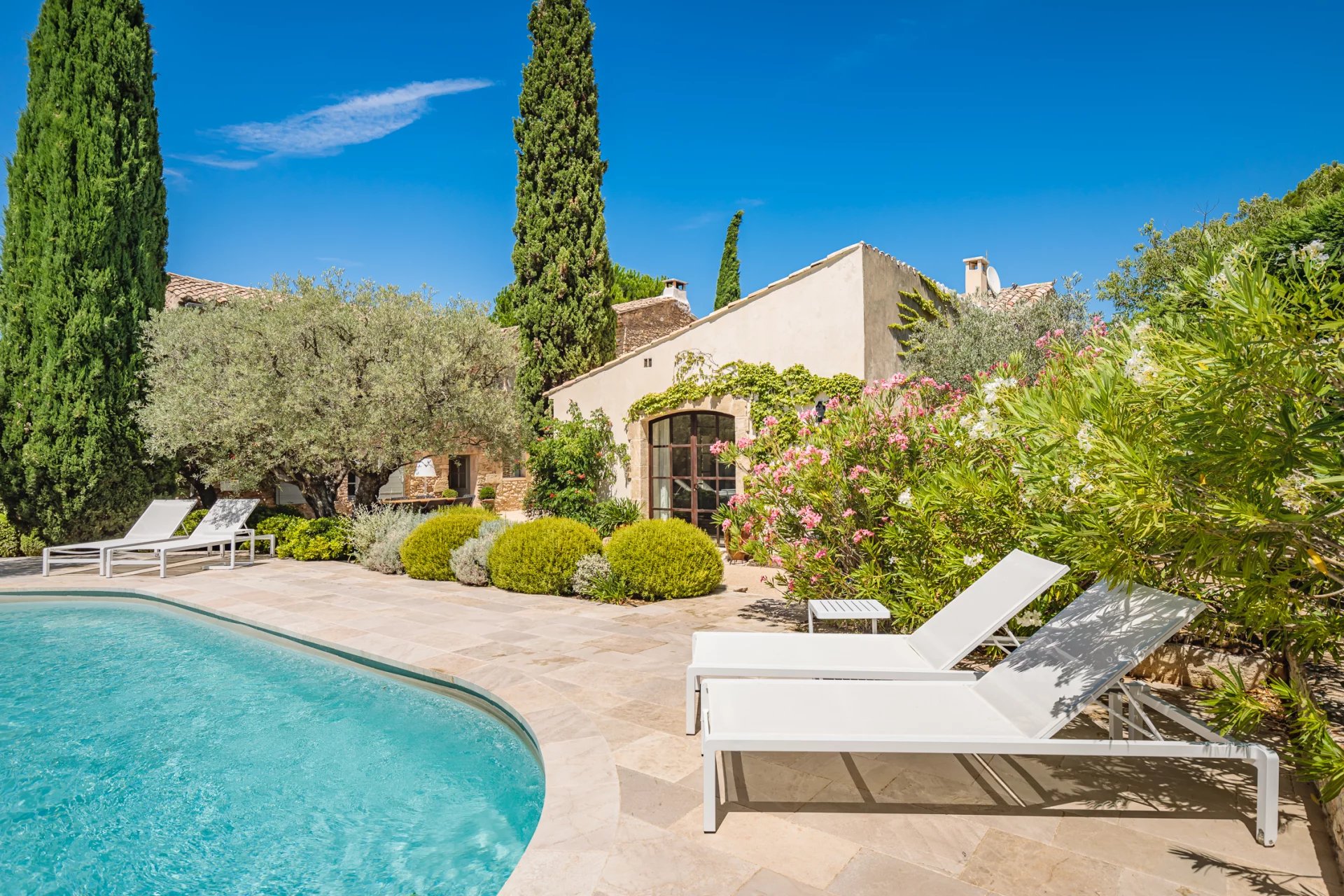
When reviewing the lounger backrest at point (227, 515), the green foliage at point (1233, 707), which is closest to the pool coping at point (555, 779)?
the green foliage at point (1233, 707)

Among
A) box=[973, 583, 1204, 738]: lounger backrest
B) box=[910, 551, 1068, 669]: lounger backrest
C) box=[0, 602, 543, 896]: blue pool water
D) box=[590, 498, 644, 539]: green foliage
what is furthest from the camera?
box=[590, 498, 644, 539]: green foliage

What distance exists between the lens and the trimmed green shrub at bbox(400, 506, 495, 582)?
10.5 meters

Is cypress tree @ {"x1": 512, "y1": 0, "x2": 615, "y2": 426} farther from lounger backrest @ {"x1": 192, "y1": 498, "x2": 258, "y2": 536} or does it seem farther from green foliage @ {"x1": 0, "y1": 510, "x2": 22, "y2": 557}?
green foliage @ {"x1": 0, "y1": 510, "x2": 22, "y2": 557}

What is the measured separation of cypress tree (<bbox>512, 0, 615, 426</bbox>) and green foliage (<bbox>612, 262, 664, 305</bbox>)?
1618 centimetres

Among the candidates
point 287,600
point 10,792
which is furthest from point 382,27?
point 10,792

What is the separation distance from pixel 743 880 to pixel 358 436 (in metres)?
11.0

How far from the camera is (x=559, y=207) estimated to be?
17.2 m

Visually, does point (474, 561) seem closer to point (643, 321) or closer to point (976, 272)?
point (976, 272)

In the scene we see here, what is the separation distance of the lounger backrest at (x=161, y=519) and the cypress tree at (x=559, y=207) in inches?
277

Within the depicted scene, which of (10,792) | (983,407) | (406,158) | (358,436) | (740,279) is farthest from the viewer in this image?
(740,279)

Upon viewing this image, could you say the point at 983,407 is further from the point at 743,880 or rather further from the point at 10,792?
the point at 10,792

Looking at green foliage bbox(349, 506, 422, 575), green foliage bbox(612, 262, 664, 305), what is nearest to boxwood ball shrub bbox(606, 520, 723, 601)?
green foliage bbox(349, 506, 422, 575)

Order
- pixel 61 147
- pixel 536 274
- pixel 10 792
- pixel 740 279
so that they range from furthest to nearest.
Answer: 1. pixel 740 279
2. pixel 536 274
3. pixel 61 147
4. pixel 10 792

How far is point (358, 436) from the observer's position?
1201cm
